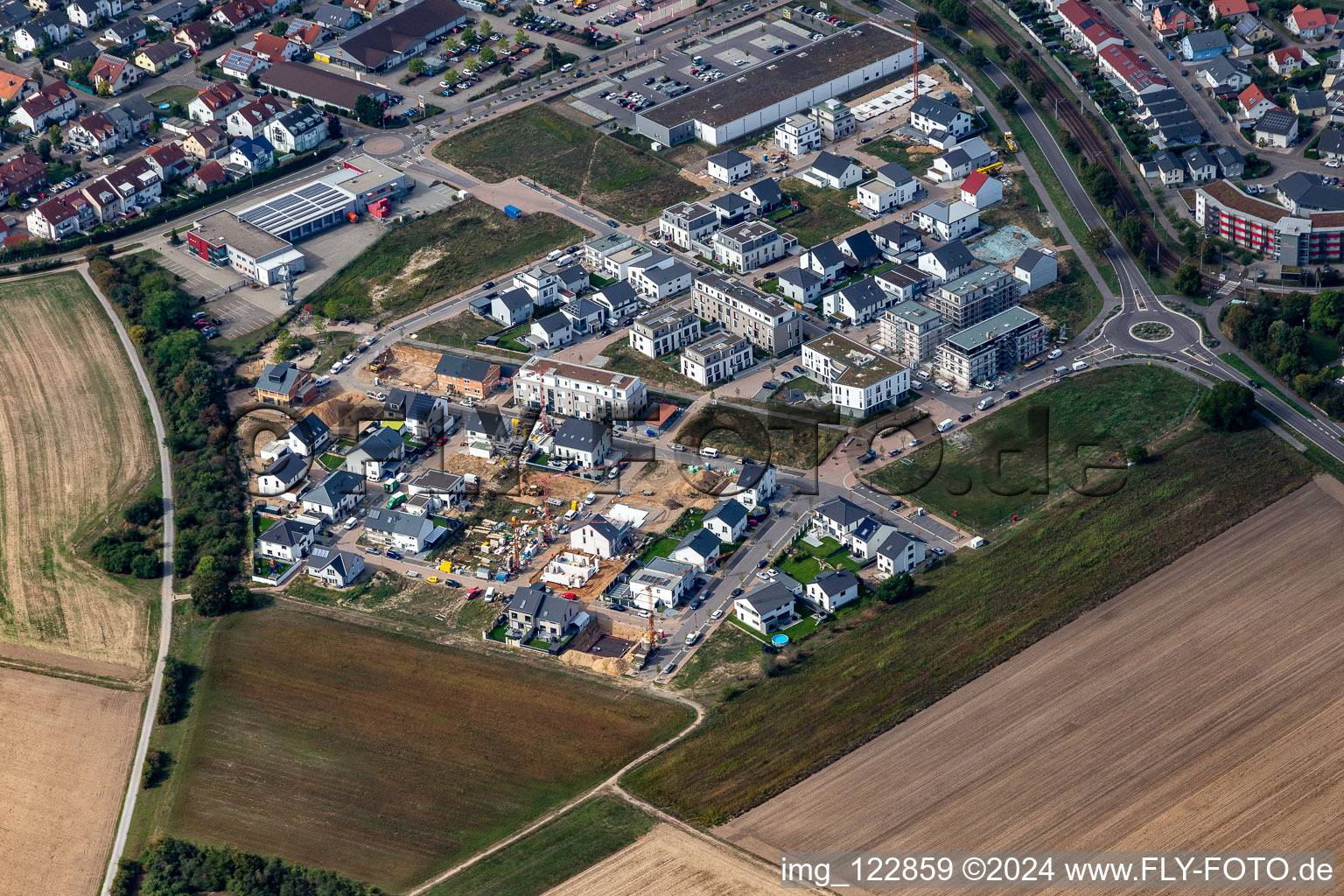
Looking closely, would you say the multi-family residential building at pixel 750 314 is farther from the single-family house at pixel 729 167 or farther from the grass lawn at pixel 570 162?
the single-family house at pixel 729 167

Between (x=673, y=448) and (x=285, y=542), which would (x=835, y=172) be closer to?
(x=673, y=448)

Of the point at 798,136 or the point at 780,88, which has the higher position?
the point at 780,88

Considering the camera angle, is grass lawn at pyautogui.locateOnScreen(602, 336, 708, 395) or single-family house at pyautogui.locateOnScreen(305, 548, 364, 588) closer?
single-family house at pyautogui.locateOnScreen(305, 548, 364, 588)

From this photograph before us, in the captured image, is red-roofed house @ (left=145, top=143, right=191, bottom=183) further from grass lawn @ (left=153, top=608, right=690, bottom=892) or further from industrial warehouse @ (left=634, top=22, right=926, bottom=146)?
grass lawn @ (left=153, top=608, right=690, bottom=892)

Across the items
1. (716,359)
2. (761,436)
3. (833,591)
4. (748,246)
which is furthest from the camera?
(748,246)

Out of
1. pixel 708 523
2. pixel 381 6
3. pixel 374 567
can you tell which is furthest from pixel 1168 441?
pixel 381 6

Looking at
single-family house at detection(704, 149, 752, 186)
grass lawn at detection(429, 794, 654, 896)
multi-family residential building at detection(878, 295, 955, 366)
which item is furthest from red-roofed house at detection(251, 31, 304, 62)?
grass lawn at detection(429, 794, 654, 896)

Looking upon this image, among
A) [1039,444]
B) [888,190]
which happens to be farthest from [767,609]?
[888,190]
